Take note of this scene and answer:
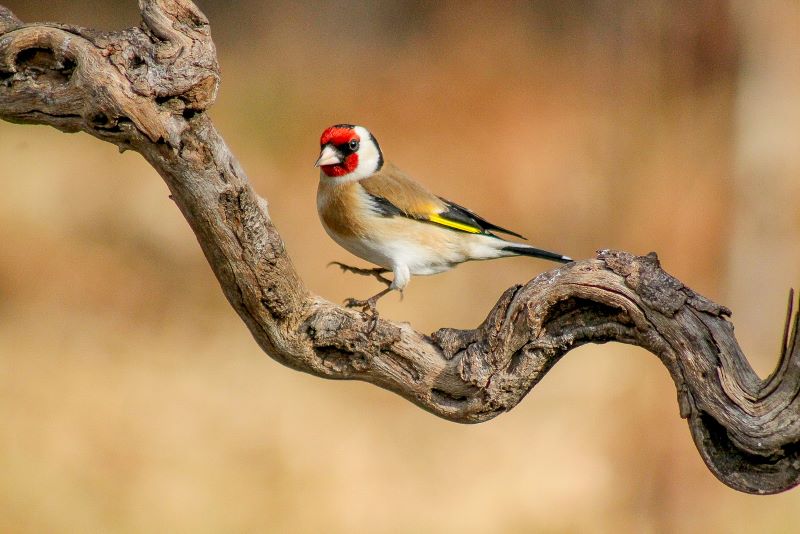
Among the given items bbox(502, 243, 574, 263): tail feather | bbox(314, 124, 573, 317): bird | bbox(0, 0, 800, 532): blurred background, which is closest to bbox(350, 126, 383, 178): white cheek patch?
bbox(314, 124, 573, 317): bird

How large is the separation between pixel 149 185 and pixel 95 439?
63.6 inches

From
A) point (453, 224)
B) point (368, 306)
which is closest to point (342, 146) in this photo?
point (453, 224)

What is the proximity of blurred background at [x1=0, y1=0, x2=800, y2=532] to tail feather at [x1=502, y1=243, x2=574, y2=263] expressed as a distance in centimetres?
334

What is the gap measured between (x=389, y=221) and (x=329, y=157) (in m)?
0.29

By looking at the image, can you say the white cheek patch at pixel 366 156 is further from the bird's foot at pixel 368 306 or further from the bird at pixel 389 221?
the bird's foot at pixel 368 306

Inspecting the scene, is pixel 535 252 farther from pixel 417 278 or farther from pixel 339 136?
pixel 417 278

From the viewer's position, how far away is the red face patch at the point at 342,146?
11.5ft

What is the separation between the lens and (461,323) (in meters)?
6.80

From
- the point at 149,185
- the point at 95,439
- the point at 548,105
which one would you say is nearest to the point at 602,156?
the point at 548,105

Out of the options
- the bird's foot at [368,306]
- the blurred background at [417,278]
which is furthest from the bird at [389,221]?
the blurred background at [417,278]

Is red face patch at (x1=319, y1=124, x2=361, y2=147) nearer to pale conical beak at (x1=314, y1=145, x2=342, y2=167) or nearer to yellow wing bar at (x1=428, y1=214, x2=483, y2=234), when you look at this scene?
pale conical beak at (x1=314, y1=145, x2=342, y2=167)

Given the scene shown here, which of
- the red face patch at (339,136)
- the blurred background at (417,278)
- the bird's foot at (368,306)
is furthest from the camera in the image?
the blurred background at (417,278)

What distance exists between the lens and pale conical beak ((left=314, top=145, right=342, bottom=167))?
340cm

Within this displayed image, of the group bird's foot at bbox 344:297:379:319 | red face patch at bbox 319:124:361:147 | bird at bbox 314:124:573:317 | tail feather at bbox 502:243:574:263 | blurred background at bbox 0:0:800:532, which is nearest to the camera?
bird's foot at bbox 344:297:379:319
